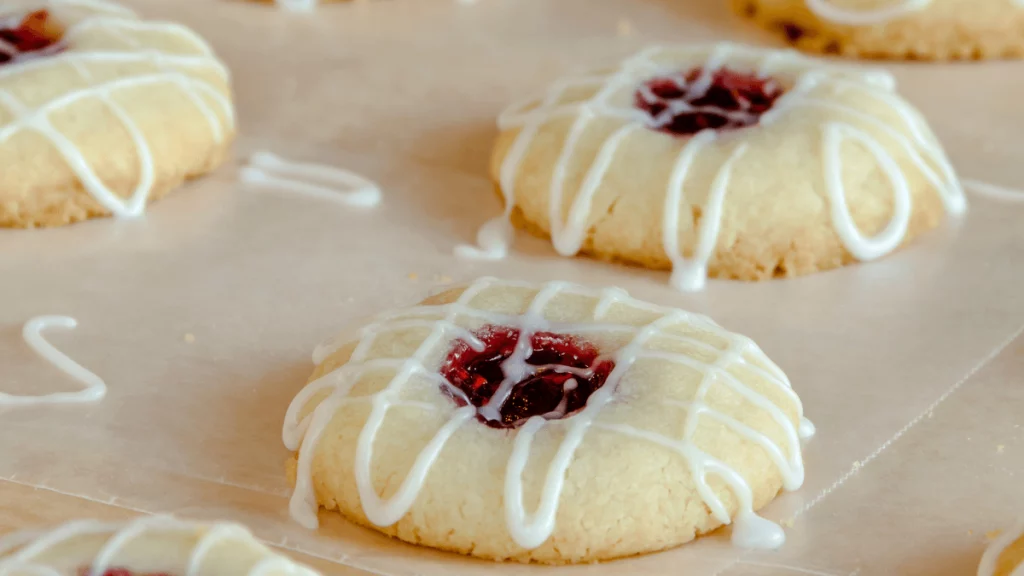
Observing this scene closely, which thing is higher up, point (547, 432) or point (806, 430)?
point (547, 432)

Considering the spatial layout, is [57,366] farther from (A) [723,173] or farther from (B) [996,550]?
(B) [996,550]

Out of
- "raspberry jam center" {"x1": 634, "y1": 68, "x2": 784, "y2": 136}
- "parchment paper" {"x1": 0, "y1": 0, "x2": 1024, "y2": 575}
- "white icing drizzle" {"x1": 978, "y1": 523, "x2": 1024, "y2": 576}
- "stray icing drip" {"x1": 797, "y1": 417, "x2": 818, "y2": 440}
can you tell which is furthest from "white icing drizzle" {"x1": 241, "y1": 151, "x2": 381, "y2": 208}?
"white icing drizzle" {"x1": 978, "y1": 523, "x2": 1024, "y2": 576}

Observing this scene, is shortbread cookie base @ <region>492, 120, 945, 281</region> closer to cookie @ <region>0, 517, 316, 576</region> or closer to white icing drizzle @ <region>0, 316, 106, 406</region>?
white icing drizzle @ <region>0, 316, 106, 406</region>

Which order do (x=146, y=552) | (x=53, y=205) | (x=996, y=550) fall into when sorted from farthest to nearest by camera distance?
1. (x=53, y=205)
2. (x=996, y=550)
3. (x=146, y=552)

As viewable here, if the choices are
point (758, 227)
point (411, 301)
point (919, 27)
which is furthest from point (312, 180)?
point (919, 27)

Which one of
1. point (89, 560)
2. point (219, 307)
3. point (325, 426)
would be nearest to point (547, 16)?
point (219, 307)

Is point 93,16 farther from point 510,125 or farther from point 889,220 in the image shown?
point 889,220

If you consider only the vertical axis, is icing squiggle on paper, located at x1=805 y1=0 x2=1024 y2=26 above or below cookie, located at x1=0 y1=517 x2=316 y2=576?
above
